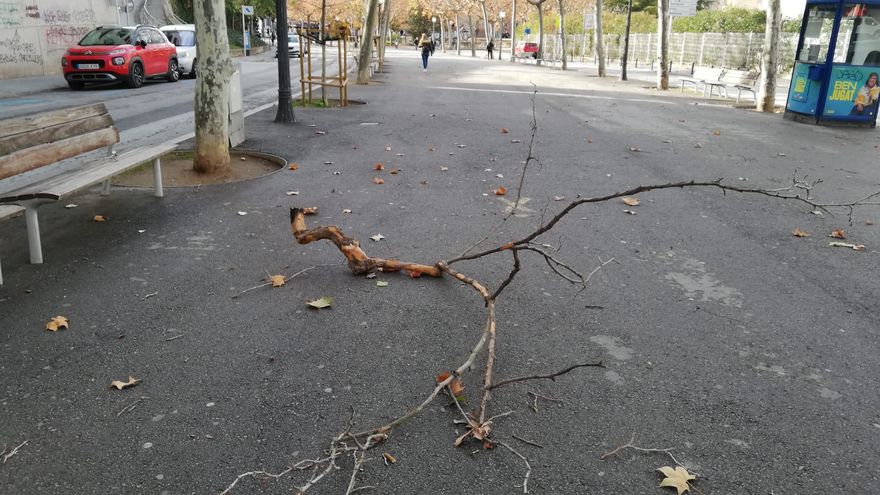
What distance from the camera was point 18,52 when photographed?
23.3 meters

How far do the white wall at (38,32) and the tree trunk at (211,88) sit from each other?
1904 cm

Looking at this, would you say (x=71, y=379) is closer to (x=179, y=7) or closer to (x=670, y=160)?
(x=670, y=160)

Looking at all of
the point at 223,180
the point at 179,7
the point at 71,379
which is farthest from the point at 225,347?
the point at 179,7

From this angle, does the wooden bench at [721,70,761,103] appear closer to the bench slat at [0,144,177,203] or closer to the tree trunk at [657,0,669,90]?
the tree trunk at [657,0,669,90]

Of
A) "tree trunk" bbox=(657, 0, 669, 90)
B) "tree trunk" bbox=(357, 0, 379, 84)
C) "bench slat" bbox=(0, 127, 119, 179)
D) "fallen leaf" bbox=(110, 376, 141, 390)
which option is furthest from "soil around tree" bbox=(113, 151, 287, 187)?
"tree trunk" bbox=(657, 0, 669, 90)

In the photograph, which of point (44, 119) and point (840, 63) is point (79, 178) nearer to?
point (44, 119)

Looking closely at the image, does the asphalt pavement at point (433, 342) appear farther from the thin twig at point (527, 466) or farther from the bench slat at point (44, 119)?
the bench slat at point (44, 119)

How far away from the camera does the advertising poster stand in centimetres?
1492

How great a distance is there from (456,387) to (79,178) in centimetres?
404

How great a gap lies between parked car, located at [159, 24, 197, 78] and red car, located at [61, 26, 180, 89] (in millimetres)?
2048

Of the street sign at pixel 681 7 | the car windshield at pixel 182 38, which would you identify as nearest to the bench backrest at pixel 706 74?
the street sign at pixel 681 7

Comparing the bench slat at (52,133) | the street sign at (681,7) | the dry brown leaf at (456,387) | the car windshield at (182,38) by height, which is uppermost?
the street sign at (681,7)

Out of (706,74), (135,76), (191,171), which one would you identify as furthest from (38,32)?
(706,74)

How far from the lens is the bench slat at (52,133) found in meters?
5.22
